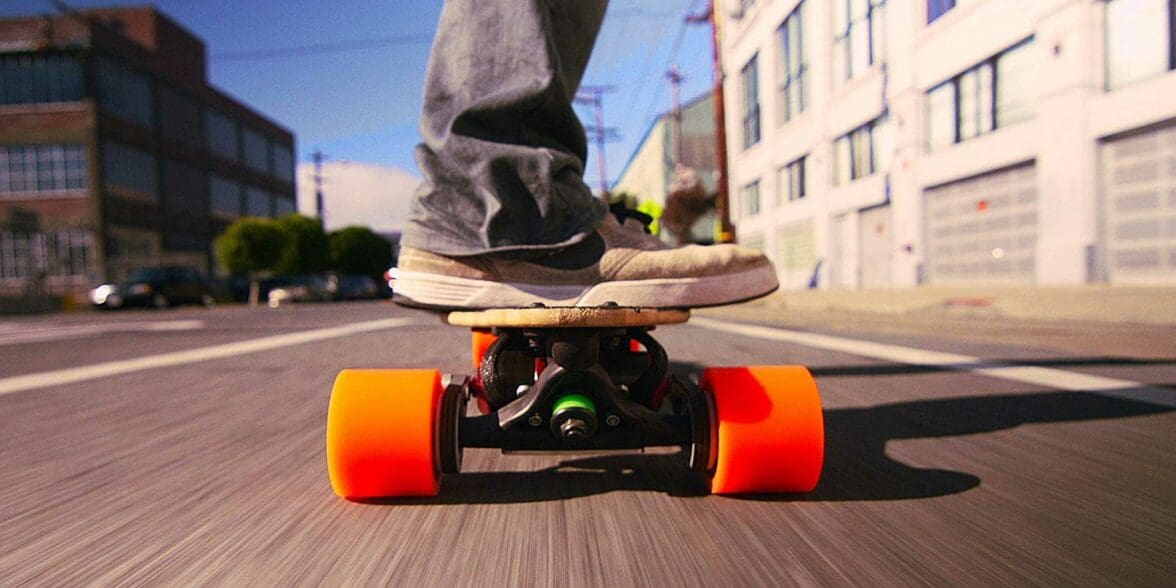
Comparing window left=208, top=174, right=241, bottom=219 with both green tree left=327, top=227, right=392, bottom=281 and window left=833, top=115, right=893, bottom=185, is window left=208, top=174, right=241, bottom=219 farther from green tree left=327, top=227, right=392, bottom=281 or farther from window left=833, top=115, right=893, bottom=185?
window left=833, top=115, right=893, bottom=185

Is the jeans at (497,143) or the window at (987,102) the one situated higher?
the window at (987,102)

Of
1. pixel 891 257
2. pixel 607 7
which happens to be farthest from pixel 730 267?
pixel 891 257

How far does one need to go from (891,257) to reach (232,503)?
11931 mm

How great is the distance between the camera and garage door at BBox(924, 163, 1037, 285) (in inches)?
388

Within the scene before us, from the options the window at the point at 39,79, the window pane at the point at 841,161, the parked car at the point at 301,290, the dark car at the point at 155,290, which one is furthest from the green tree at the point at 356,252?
the window pane at the point at 841,161

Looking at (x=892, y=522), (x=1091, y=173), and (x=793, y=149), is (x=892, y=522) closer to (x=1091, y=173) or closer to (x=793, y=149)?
(x=793, y=149)

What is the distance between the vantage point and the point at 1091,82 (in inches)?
347

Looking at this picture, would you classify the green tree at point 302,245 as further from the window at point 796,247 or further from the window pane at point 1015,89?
the window pane at point 1015,89

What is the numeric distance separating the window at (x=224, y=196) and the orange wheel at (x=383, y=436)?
47.6 meters

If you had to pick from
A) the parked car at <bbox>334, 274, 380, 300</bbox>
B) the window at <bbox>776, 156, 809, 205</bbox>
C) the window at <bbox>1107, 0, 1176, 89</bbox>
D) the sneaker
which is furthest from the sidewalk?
the parked car at <bbox>334, 274, 380, 300</bbox>

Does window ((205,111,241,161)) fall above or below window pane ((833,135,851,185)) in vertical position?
above

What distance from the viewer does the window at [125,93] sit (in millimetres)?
33781

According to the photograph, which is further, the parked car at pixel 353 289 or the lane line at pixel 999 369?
the parked car at pixel 353 289

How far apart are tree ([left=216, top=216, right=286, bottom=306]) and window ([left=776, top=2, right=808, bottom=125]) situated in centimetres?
3099
